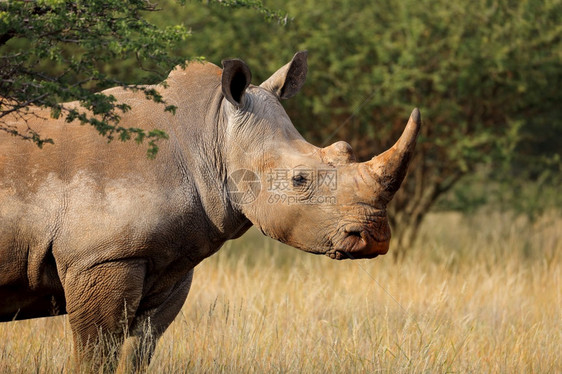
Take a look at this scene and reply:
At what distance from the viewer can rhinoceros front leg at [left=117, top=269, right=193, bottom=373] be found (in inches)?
187

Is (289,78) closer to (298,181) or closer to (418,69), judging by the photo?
(298,181)

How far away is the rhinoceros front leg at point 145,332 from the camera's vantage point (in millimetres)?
4754

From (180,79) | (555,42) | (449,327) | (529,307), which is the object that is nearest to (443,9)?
(555,42)

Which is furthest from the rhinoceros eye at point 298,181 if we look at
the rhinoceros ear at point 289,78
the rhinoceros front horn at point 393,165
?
the rhinoceros ear at point 289,78

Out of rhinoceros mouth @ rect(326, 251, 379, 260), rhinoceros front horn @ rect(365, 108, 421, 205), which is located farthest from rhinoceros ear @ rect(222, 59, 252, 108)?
rhinoceros mouth @ rect(326, 251, 379, 260)

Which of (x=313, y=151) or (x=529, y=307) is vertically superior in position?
(x=313, y=151)

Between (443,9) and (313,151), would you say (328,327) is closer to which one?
(313,151)

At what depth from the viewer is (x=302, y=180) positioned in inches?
177

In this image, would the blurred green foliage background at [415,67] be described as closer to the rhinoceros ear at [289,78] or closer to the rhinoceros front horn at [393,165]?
the rhinoceros ear at [289,78]

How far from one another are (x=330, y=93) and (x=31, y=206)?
6.49m

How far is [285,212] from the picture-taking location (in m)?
4.49

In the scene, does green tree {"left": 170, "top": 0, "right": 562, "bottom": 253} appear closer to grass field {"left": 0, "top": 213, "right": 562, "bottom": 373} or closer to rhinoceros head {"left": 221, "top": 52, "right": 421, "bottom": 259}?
grass field {"left": 0, "top": 213, "right": 562, "bottom": 373}

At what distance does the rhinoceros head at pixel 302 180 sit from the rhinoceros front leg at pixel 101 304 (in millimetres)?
742

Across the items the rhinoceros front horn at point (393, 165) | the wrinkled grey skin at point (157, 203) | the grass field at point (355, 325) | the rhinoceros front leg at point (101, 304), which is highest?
the rhinoceros front horn at point (393, 165)
